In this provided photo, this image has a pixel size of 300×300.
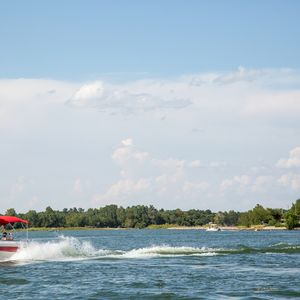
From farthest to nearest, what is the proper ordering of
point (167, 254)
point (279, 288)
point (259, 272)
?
point (167, 254) → point (259, 272) → point (279, 288)

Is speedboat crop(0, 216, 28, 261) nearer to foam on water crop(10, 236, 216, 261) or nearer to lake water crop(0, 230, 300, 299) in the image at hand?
foam on water crop(10, 236, 216, 261)

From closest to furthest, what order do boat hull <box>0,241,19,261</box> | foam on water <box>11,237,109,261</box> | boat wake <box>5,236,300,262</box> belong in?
1. boat hull <box>0,241,19,261</box>
2. foam on water <box>11,237,109,261</box>
3. boat wake <box>5,236,300,262</box>

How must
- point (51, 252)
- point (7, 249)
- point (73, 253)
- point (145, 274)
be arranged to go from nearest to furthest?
point (145, 274), point (7, 249), point (51, 252), point (73, 253)

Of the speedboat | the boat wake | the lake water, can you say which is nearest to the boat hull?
the speedboat

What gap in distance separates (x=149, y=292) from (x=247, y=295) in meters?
6.11

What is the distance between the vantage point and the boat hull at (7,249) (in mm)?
60719

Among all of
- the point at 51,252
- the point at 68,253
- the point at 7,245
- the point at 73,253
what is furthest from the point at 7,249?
the point at 73,253

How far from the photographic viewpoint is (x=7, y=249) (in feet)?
201

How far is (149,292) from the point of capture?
42.3 m

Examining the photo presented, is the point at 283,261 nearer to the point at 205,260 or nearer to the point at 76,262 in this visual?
the point at 205,260

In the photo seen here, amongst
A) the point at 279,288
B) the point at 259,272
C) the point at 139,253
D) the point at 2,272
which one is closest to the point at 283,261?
the point at 259,272

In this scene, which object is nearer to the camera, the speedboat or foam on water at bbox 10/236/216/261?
the speedboat

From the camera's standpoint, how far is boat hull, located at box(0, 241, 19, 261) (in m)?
60.7

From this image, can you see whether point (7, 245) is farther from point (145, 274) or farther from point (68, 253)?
point (145, 274)
